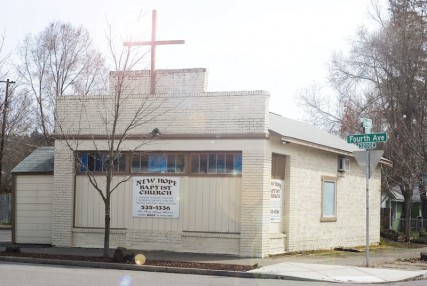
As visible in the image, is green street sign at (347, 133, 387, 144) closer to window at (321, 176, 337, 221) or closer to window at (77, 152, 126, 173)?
window at (321, 176, 337, 221)

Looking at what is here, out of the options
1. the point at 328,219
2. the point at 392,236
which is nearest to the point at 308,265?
the point at 328,219

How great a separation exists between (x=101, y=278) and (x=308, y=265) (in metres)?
5.89

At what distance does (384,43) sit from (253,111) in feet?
73.3

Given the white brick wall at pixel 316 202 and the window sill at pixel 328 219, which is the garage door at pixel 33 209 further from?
the window sill at pixel 328 219

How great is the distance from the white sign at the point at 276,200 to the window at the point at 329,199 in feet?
9.44

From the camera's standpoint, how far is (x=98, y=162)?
69.9ft

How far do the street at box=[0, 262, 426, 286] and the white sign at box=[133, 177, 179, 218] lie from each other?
4524mm

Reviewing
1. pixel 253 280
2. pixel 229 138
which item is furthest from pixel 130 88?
pixel 253 280

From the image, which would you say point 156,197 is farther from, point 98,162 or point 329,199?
point 329,199

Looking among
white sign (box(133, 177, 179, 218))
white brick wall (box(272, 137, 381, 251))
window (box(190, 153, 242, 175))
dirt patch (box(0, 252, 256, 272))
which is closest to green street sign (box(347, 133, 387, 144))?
white brick wall (box(272, 137, 381, 251))

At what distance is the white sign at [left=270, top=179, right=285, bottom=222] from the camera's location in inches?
795

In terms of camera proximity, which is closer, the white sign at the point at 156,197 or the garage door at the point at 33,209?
the white sign at the point at 156,197

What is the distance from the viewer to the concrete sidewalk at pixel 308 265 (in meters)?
15.4

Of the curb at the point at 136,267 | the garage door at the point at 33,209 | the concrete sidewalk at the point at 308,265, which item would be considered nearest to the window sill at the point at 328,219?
the concrete sidewalk at the point at 308,265
